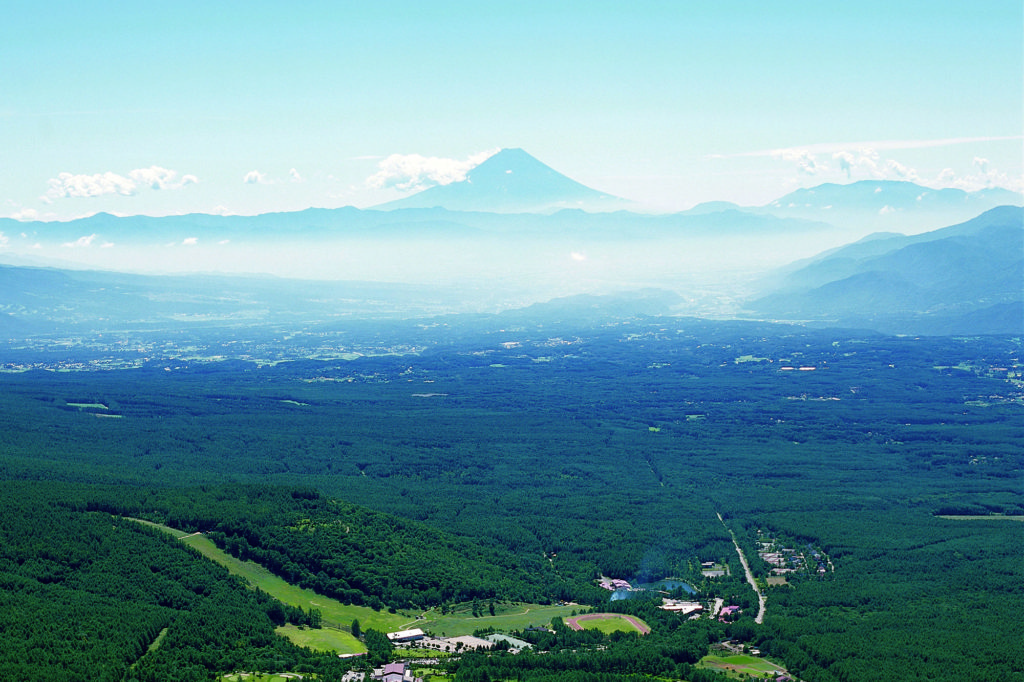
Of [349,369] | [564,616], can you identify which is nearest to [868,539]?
[564,616]

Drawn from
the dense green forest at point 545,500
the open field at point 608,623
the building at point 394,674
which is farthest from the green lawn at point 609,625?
the building at point 394,674

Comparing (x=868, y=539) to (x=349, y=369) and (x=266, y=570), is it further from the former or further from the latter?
(x=349, y=369)

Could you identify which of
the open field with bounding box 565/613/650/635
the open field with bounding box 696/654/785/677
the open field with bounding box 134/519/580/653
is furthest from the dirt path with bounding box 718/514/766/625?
the open field with bounding box 134/519/580/653

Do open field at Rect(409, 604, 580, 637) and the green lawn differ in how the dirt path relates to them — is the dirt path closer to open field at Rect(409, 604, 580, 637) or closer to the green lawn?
the green lawn

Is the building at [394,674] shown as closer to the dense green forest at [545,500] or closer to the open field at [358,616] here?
the dense green forest at [545,500]

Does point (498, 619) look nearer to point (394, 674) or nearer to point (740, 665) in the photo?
point (394, 674)

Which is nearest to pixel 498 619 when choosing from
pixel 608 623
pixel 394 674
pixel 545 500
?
pixel 608 623
